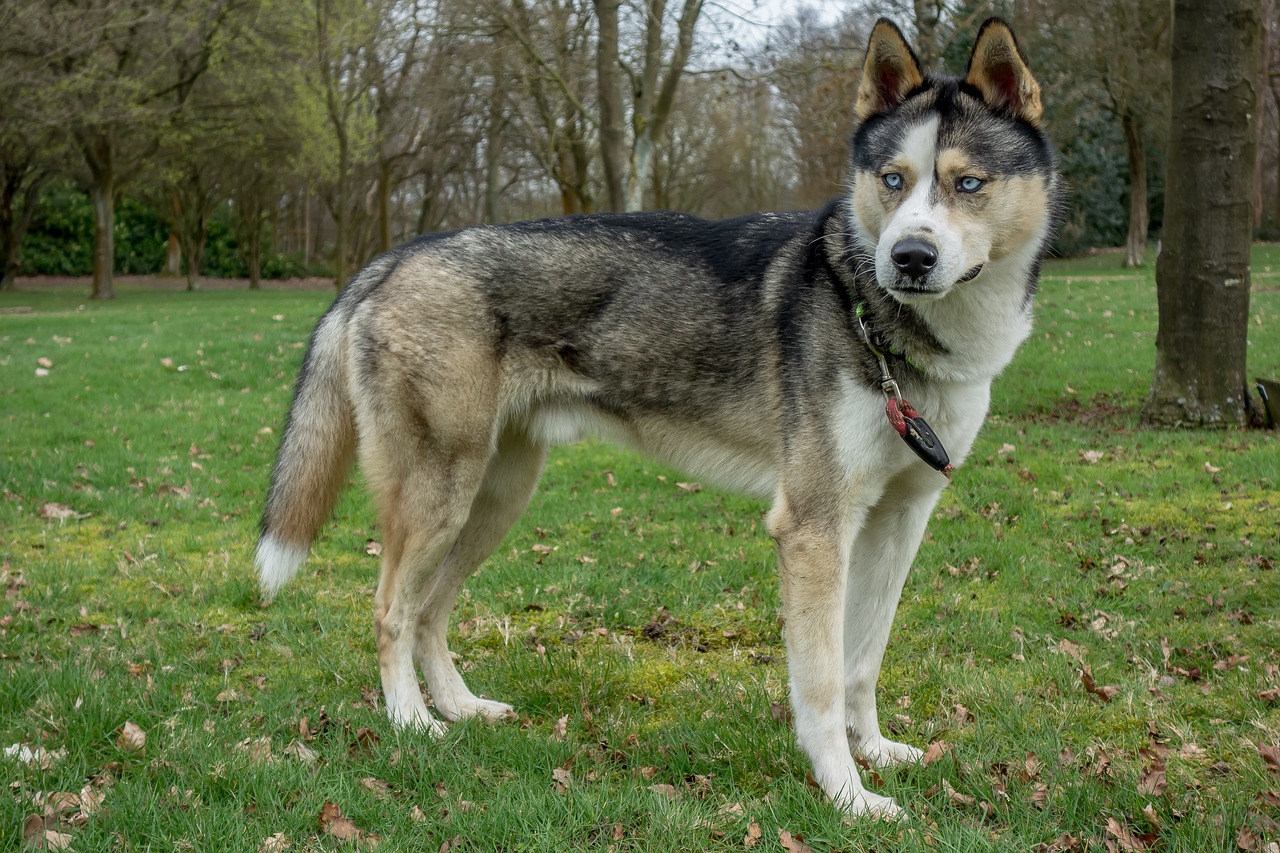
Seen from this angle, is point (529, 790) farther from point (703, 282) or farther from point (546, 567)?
point (546, 567)

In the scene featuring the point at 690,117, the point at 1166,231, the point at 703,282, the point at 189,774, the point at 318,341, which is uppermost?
the point at 690,117

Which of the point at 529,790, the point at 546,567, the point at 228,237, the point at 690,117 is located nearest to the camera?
the point at 529,790

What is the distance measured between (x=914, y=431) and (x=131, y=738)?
292 centimetres

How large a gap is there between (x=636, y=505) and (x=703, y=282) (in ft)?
12.2

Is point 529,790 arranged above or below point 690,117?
below

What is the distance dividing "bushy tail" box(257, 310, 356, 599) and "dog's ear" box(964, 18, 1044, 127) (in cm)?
261

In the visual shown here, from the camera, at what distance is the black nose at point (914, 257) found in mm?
3098

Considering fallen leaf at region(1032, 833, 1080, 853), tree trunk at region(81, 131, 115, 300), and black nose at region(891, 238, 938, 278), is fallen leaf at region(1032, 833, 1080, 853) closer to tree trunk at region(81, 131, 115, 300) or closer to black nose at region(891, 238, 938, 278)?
black nose at region(891, 238, 938, 278)

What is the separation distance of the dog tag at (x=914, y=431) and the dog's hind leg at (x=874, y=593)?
0.34 meters

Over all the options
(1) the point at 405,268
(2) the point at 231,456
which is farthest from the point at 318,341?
(2) the point at 231,456

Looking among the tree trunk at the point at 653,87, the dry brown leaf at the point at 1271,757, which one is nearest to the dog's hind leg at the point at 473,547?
the dry brown leaf at the point at 1271,757

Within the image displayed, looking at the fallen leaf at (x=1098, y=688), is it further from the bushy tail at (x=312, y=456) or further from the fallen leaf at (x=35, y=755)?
the fallen leaf at (x=35, y=755)

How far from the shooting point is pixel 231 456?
9.10m

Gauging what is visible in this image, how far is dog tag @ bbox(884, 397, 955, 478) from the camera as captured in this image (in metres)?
3.40
